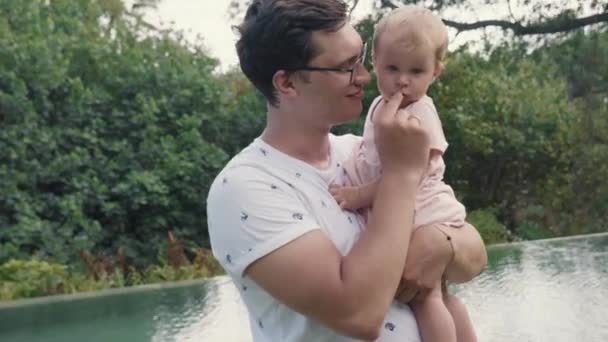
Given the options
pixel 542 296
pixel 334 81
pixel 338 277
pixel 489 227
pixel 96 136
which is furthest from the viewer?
pixel 489 227

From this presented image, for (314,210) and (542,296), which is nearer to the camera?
(314,210)

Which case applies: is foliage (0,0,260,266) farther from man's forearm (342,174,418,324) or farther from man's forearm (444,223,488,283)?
man's forearm (342,174,418,324)

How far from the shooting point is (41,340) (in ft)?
21.4

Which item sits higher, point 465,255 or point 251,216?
point 251,216

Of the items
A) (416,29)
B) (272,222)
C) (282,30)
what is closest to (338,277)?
(272,222)

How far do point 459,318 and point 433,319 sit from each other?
0.53 ft

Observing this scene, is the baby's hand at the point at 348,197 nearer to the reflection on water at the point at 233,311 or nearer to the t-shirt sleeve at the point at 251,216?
the t-shirt sleeve at the point at 251,216

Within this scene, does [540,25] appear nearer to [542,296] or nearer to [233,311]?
[542,296]

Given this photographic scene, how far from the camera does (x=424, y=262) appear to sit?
5.13ft

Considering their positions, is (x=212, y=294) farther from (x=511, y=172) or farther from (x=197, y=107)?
(x=511, y=172)

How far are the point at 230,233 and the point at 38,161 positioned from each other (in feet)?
29.9

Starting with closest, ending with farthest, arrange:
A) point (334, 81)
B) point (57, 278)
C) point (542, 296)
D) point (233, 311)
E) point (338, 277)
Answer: point (338, 277) < point (334, 81) < point (542, 296) < point (233, 311) < point (57, 278)

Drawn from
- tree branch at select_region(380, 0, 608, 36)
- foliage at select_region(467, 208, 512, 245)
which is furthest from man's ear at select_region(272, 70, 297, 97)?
foliage at select_region(467, 208, 512, 245)

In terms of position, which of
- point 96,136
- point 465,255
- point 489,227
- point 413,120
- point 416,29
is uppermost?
point 416,29
